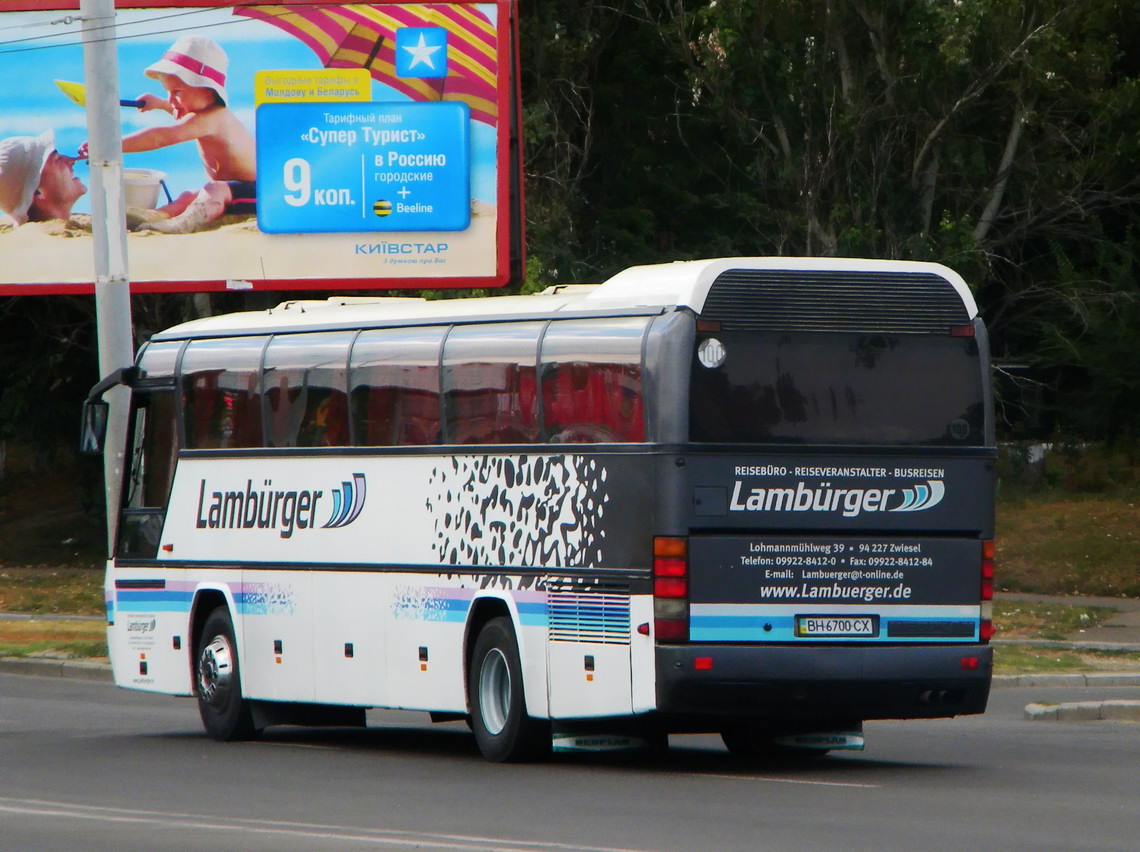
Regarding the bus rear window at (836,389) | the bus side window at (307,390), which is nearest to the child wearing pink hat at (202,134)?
the bus side window at (307,390)

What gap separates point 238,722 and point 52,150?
1562 cm

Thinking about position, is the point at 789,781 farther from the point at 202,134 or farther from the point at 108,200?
the point at 202,134

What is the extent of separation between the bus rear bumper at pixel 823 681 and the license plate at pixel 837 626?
93 millimetres

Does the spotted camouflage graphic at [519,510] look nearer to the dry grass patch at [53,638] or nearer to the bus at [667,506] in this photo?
the bus at [667,506]

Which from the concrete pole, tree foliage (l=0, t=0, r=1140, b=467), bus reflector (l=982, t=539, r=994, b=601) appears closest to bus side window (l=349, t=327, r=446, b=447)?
bus reflector (l=982, t=539, r=994, b=601)

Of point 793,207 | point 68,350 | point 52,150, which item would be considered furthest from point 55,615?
point 793,207

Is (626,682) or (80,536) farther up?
(626,682)

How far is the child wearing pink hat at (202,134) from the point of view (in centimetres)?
2969

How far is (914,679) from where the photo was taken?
42.8ft

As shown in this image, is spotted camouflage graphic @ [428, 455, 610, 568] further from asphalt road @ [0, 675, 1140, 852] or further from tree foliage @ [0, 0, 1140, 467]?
tree foliage @ [0, 0, 1140, 467]

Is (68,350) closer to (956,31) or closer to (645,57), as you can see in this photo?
(645,57)

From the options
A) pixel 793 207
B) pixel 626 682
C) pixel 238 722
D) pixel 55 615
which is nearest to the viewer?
pixel 626 682

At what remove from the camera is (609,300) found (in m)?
13.5

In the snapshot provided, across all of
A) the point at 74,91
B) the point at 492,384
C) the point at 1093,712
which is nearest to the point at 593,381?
the point at 492,384
